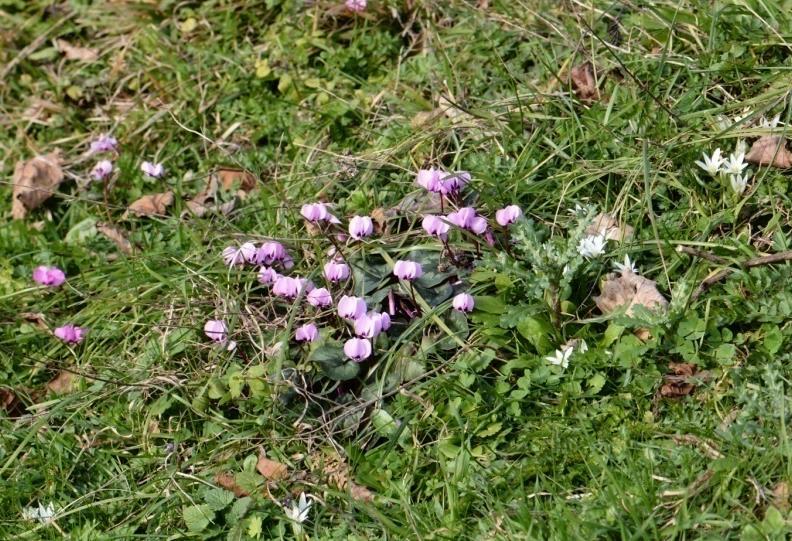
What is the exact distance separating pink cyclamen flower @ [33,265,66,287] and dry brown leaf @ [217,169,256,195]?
697mm

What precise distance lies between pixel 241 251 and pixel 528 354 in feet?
3.22

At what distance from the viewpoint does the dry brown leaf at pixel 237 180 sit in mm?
4020

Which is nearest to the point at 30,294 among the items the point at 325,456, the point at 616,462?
the point at 325,456

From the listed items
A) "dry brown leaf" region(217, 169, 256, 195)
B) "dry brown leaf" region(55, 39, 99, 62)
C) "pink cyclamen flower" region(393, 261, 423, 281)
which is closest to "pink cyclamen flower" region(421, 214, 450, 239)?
"pink cyclamen flower" region(393, 261, 423, 281)

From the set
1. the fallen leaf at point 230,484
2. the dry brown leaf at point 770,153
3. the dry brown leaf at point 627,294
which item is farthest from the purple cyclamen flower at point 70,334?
the dry brown leaf at point 770,153

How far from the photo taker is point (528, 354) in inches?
116

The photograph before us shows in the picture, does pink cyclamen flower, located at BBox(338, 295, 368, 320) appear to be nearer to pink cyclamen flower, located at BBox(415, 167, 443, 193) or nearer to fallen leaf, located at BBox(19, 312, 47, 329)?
pink cyclamen flower, located at BBox(415, 167, 443, 193)

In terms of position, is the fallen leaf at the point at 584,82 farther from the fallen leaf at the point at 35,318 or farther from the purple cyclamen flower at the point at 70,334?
the fallen leaf at the point at 35,318

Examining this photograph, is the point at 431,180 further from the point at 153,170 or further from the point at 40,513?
the point at 40,513

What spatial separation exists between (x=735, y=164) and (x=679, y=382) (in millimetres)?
721

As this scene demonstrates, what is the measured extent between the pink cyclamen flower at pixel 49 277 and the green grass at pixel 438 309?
106mm

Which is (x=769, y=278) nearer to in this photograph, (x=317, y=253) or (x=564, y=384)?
(x=564, y=384)

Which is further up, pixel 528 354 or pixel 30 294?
pixel 528 354

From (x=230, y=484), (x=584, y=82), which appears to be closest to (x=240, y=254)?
(x=230, y=484)
